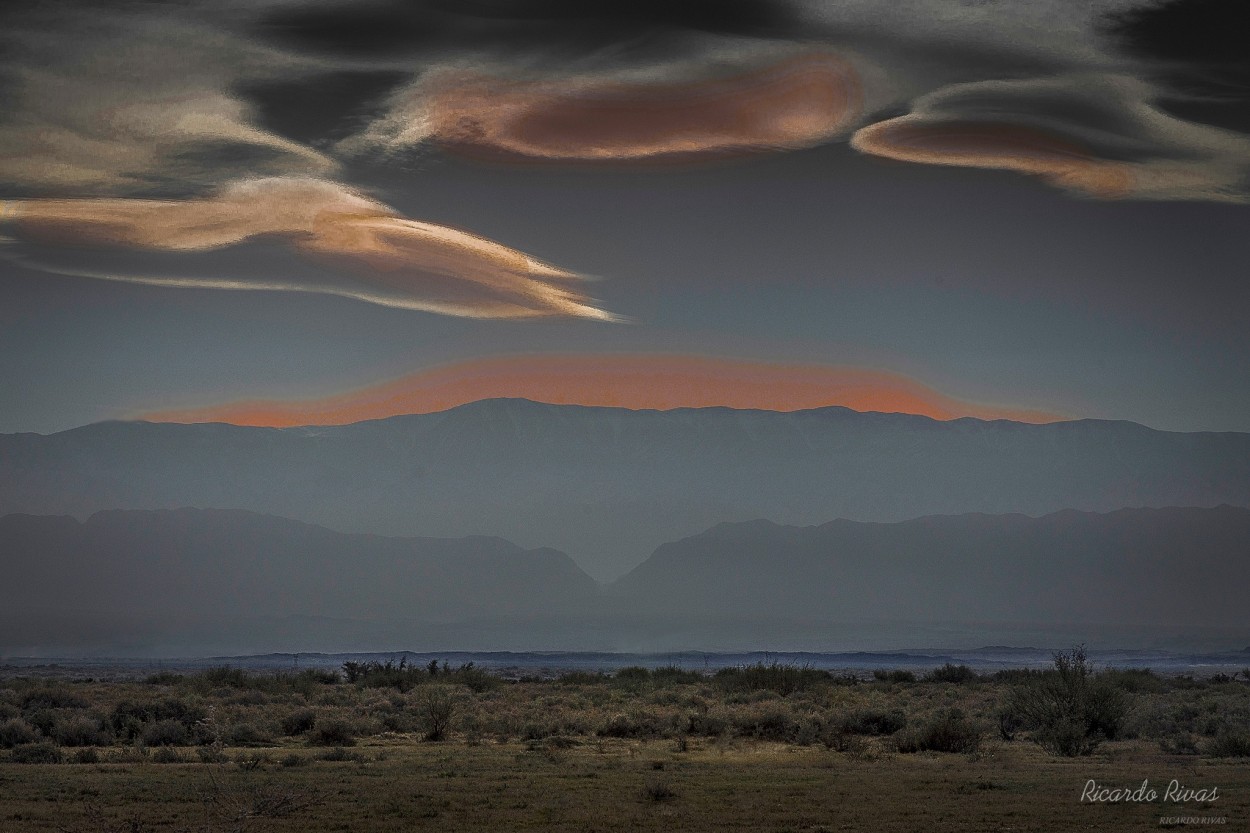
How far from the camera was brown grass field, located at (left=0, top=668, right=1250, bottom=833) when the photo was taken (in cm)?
2311

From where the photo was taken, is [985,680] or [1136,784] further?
[985,680]

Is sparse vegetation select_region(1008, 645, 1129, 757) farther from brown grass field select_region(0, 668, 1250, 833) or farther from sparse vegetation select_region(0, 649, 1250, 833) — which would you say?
brown grass field select_region(0, 668, 1250, 833)

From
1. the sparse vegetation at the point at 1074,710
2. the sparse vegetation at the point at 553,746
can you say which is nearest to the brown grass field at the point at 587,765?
the sparse vegetation at the point at 553,746

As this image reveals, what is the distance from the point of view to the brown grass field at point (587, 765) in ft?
75.8

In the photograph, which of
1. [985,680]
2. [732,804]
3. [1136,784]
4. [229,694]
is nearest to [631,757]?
[732,804]

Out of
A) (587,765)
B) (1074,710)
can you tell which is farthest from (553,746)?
(1074,710)

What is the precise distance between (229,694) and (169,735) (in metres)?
21.7

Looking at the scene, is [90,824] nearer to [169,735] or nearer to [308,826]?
[308,826]

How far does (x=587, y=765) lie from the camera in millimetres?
32625

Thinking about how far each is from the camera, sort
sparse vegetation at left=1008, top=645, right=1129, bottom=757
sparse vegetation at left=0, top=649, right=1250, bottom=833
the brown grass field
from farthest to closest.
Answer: sparse vegetation at left=1008, top=645, right=1129, bottom=757 → sparse vegetation at left=0, top=649, right=1250, bottom=833 → the brown grass field

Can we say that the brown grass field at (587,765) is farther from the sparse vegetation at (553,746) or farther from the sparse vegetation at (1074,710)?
the sparse vegetation at (1074,710)

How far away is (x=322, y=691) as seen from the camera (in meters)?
63.8

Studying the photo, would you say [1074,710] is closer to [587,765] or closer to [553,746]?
[587,765]

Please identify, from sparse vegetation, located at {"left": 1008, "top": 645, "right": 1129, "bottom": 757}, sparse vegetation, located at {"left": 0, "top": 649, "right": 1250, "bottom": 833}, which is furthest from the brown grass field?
sparse vegetation, located at {"left": 1008, "top": 645, "right": 1129, "bottom": 757}
